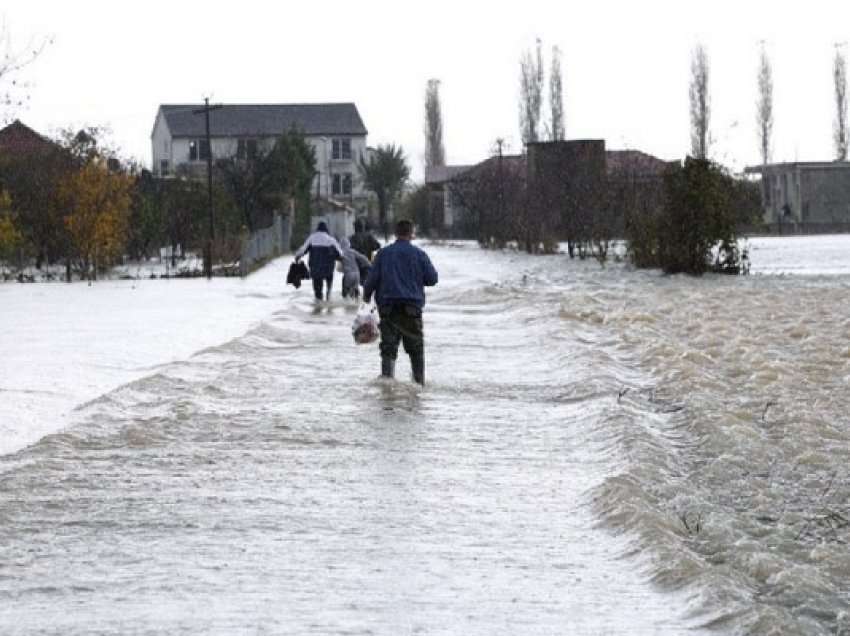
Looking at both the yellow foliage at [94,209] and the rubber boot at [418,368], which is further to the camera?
the yellow foliage at [94,209]

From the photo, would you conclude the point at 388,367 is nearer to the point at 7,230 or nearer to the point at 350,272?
the point at 350,272

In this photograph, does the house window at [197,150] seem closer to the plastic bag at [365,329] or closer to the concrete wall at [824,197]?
the concrete wall at [824,197]

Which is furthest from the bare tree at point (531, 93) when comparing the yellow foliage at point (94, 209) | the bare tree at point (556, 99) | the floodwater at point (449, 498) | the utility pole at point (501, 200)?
the floodwater at point (449, 498)

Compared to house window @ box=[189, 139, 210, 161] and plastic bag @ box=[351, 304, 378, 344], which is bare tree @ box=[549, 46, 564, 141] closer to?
house window @ box=[189, 139, 210, 161]

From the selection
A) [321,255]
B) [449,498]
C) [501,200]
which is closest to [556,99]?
[501,200]

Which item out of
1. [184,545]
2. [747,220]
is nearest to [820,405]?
[184,545]

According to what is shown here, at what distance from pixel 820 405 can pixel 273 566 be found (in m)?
7.09

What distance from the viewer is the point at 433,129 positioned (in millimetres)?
137250

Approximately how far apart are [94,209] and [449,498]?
122ft

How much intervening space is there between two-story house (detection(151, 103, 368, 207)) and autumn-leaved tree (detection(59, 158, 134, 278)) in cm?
6925

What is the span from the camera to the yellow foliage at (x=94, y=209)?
151 ft

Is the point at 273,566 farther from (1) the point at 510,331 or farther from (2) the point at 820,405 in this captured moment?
(1) the point at 510,331

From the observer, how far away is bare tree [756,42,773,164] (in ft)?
324

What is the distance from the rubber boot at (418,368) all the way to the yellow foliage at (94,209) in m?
30.2
